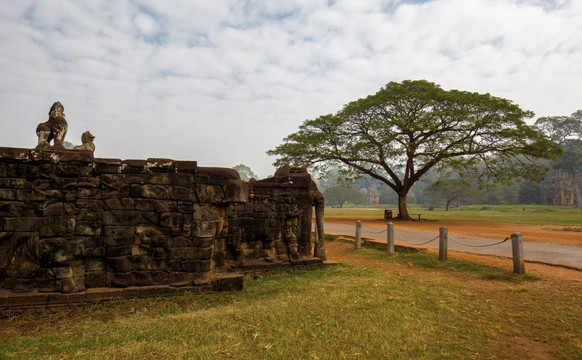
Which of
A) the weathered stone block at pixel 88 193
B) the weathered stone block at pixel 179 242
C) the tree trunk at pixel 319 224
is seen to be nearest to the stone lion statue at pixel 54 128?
the weathered stone block at pixel 88 193

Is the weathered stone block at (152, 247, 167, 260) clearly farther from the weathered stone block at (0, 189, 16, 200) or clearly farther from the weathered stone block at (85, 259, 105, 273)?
the weathered stone block at (0, 189, 16, 200)

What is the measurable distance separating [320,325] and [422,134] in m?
21.4

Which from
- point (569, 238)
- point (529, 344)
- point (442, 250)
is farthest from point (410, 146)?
point (529, 344)

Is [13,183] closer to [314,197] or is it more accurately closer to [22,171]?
[22,171]

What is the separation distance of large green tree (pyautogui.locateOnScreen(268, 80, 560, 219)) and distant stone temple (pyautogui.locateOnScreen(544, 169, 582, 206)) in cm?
3183

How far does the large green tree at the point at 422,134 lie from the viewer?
2127 cm

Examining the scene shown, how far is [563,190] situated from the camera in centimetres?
4759

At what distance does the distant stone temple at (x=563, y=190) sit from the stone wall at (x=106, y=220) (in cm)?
5743

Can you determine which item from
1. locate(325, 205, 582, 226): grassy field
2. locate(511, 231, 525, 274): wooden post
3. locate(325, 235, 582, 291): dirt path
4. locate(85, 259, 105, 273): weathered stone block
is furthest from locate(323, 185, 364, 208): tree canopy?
locate(85, 259, 105, 273): weathered stone block

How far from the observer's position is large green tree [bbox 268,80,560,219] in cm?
2127

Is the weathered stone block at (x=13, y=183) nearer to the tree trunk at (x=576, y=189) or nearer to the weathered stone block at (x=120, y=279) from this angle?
the weathered stone block at (x=120, y=279)

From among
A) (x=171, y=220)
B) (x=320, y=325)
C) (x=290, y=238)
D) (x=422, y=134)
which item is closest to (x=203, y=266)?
(x=171, y=220)

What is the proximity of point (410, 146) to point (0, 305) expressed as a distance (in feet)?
71.8

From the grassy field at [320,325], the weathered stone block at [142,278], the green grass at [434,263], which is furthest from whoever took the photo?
the green grass at [434,263]
